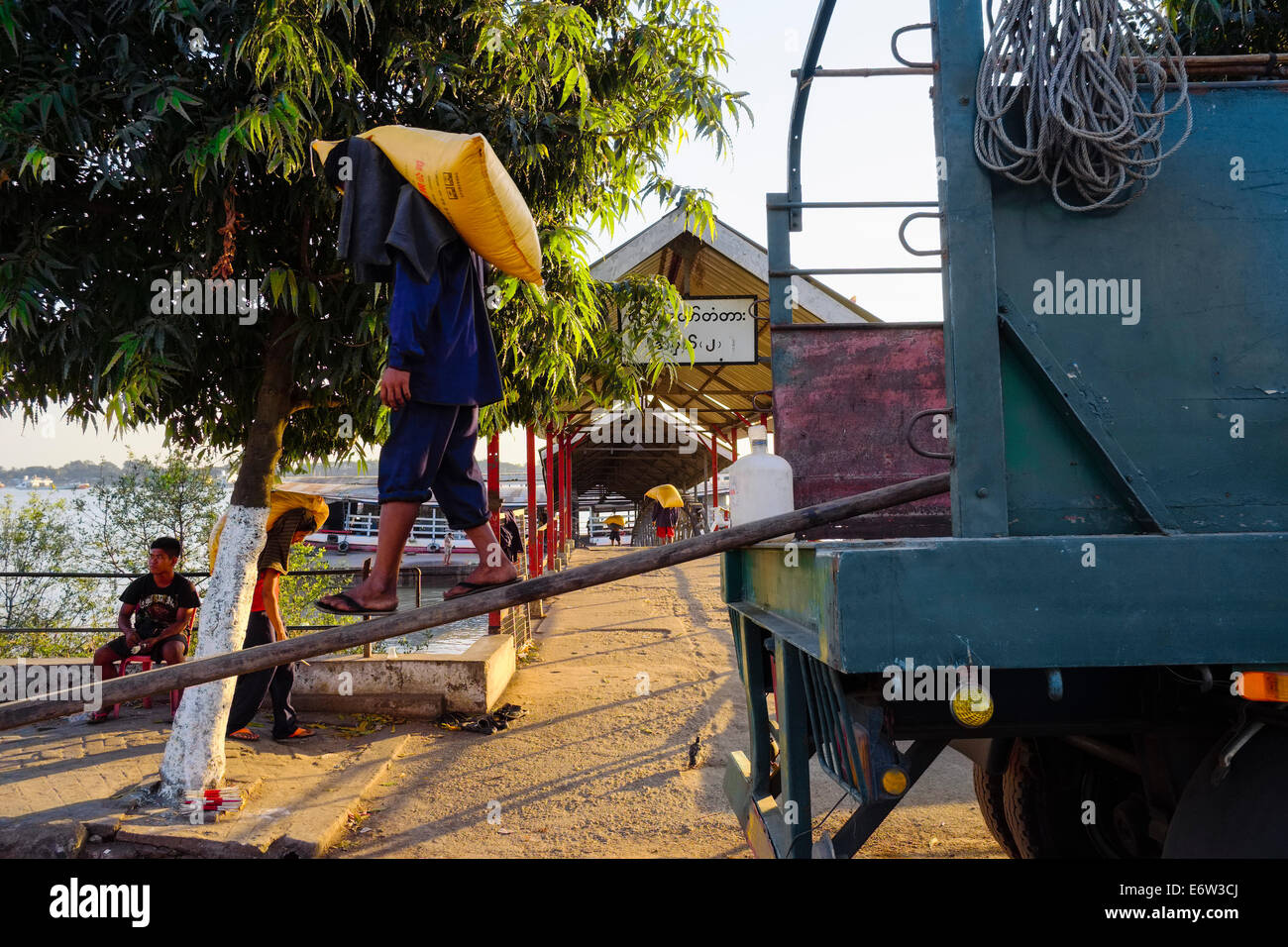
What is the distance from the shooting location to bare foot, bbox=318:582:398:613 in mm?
2938

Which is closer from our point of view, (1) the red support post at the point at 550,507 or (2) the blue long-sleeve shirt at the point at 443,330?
(2) the blue long-sleeve shirt at the point at 443,330

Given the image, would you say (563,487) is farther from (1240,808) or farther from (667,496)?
(1240,808)

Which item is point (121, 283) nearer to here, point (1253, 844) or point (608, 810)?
point (608, 810)

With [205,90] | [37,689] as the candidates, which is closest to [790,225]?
[205,90]

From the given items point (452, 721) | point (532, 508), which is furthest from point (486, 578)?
point (532, 508)

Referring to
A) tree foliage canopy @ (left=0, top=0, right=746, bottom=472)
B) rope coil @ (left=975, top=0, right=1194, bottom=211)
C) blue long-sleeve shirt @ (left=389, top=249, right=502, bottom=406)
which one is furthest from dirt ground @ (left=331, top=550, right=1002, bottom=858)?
rope coil @ (left=975, top=0, right=1194, bottom=211)

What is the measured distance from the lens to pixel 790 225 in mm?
4266

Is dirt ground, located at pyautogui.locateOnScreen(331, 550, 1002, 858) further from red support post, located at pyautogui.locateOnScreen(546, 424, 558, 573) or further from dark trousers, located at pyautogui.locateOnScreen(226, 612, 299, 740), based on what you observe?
red support post, located at pyautogui.locateOnScreen(546, 424, 558, 573)

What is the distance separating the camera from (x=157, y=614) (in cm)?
770

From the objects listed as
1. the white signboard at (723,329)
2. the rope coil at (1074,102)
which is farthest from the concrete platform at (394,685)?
the rope coil at (1074,102)

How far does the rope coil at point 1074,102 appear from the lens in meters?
2.53

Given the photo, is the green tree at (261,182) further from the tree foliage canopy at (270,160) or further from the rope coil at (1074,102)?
the rope coil at (1074,102)

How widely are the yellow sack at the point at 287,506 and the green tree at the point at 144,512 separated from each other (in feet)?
17.8

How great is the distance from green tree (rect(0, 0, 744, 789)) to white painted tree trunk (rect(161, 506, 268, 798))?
1 centimetres
